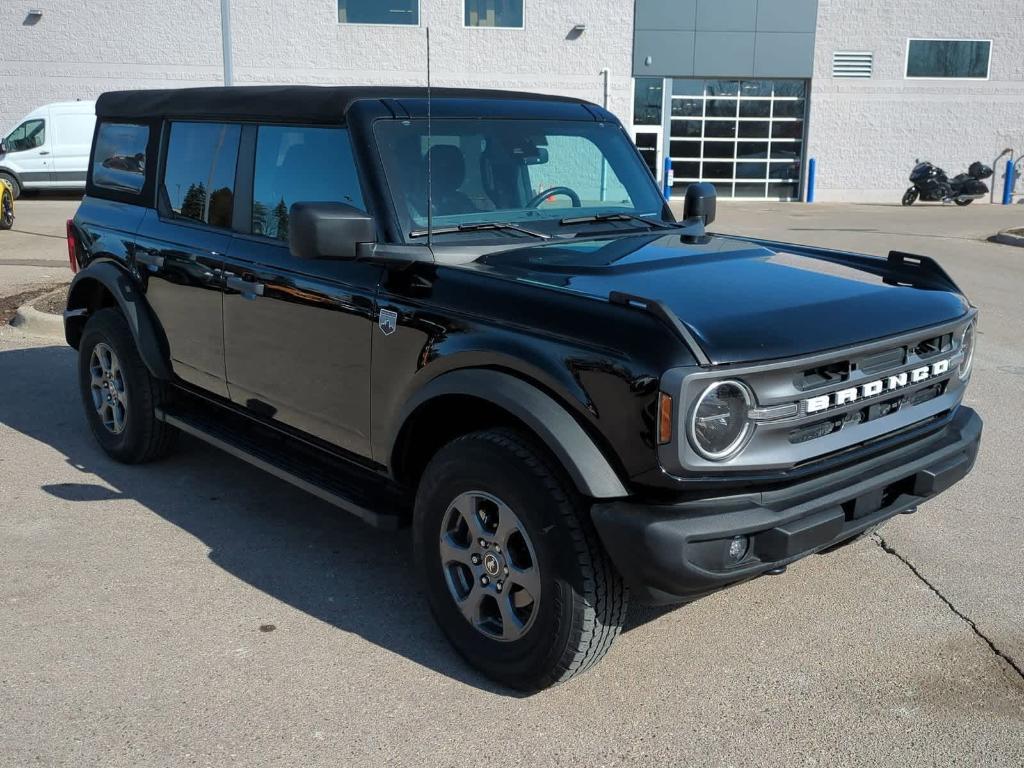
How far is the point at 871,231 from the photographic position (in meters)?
19.7

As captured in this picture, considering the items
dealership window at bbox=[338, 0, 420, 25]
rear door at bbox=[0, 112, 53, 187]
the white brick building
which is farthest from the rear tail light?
dealership window at bbox=[338, 0, 420, 25]

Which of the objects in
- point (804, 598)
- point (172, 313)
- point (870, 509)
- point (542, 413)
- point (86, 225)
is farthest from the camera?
point (86, 225)

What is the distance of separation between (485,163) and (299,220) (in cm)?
97

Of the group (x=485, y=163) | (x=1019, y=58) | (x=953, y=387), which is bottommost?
(x=953, y=387)

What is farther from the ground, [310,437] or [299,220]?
[299,220]

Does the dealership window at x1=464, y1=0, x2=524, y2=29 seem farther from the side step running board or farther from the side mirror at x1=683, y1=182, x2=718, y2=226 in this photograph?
the side step running board

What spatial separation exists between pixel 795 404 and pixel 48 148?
24605 mm

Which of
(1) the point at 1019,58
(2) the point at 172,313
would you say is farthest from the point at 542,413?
(1) the point at 1019,58

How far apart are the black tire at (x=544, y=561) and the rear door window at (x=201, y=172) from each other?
1.93m

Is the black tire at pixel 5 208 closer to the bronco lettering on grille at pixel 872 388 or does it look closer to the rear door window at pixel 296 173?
the rear door window at pixel 296 173

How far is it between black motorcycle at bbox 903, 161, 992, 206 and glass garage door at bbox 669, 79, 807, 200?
→ 3695mm

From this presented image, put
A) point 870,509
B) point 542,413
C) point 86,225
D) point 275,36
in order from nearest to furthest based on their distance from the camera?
point 542,413, point 870,509, point 86,225, point 275,36

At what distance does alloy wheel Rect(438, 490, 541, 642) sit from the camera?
3232mm

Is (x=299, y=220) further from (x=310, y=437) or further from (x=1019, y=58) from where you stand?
(x=1019, y=58)
